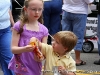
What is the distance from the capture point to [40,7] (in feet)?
10.7

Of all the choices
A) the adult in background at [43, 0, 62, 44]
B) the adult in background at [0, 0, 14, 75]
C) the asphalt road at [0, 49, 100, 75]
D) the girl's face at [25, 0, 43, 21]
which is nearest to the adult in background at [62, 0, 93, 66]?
the asphalt road at [0, 49, 100, 75]

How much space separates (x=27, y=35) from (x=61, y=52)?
0.39 metres

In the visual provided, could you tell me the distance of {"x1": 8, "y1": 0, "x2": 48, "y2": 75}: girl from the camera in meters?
3.27

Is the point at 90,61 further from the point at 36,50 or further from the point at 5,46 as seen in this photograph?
the point at 36,50

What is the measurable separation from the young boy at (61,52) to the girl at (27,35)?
0.16m

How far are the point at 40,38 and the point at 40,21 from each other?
29cm

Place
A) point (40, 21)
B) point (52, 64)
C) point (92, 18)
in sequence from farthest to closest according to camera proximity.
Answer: point (92, 18) < point (40, 21) < point (52, 64)

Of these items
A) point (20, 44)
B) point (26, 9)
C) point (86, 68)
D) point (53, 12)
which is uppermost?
point (26, 9)

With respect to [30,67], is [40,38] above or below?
above

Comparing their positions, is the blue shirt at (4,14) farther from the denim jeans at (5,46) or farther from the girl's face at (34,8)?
the girl's face at (34,8)

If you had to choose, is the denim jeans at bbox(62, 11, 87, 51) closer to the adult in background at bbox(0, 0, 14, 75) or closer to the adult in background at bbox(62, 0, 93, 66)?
the adult in background at bbox(62, 0, 93, 66)

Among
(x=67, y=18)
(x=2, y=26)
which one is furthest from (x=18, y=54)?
(x=67, y=18)

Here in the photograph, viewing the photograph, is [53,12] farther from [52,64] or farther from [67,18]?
[52,64]

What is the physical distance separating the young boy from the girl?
0.52ft
